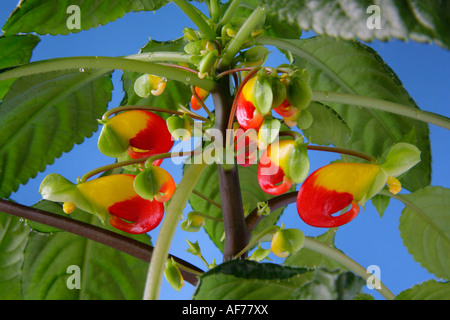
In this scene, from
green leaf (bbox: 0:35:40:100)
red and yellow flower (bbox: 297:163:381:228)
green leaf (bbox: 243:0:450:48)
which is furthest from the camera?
green leaf (bbox: 0:35:40:100)

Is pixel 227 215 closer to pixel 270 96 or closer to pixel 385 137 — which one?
pixel 270 96

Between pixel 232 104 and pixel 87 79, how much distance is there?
154mm

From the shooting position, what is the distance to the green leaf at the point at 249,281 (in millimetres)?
207

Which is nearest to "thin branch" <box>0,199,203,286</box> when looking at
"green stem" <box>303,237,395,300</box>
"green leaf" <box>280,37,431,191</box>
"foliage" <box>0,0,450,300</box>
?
"foliage" <box>0,0,450,300</box>

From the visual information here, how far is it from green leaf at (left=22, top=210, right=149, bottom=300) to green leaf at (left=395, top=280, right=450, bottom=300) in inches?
7.7

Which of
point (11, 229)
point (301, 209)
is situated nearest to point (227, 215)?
point (301, 209)

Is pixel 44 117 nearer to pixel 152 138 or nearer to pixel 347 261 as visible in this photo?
pixel 152 138

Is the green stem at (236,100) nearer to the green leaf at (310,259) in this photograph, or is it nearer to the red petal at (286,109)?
the red petal at (286,109)

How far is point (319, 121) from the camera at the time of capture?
345 mm

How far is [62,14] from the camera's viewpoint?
12.7 inches

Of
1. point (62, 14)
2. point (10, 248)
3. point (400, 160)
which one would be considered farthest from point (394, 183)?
point (10, 248)

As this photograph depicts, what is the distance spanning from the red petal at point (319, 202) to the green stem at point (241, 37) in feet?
0.26

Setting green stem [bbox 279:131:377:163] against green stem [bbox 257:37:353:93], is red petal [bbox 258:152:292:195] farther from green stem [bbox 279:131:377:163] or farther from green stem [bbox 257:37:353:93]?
green stem [bbox 257:37:353:93]

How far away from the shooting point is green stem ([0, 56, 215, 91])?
0.25 m
